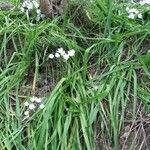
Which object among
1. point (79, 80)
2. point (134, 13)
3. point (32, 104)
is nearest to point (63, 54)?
point (79, 80)

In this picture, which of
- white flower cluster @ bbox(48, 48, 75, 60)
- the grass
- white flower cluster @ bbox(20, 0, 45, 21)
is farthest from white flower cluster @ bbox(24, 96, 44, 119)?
white flower cluster @ bbox(20, 0, 45, 21)

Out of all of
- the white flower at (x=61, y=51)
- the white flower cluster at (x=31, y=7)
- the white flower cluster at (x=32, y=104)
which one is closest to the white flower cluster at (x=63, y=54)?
the white flower at (x=61, y=51)

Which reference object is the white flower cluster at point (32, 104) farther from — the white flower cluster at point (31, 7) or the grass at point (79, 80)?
the white flower cluster at point (31, 7)

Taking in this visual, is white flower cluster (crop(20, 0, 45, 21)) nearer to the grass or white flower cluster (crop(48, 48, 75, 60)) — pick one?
the grass

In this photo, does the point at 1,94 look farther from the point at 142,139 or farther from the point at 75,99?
the point at 142,139

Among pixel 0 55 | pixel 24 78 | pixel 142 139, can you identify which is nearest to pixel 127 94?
pixel 142 139
